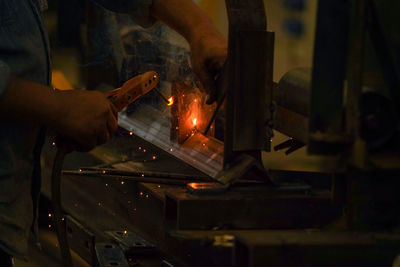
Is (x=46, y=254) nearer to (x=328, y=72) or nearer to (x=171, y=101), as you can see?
(x=171, y=101)

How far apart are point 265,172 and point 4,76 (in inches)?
24.5

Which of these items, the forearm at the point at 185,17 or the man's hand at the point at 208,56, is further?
the forearm at the point at 185,17

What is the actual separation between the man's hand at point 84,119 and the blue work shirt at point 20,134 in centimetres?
10

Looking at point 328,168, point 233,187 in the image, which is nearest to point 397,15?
point 328,168

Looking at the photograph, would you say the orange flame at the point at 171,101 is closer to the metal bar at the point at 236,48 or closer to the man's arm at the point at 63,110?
the man's arm at the point at 63,110

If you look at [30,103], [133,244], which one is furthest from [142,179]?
[30,103]

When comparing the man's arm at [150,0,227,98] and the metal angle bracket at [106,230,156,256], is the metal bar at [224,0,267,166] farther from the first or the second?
the metal angle bracket at [106,230,156,256]

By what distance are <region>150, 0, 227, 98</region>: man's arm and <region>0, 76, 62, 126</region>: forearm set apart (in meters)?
0.40

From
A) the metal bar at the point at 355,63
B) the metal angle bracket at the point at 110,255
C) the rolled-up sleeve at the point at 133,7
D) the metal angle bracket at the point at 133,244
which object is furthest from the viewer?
the rolled-up sleeve at the point at 133,7

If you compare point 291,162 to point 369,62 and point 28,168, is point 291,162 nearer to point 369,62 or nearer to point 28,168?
point 369,62

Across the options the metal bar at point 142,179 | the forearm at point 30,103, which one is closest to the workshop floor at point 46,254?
the metal bar at point 142,179

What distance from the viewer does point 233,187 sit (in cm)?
164

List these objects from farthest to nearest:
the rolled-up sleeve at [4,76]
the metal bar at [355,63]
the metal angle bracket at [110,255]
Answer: the metal angle bracket at [110,255]
the rolled-up sleeve at [4,76]
the metal bar at [355,63]

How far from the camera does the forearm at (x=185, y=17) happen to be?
1.96m
